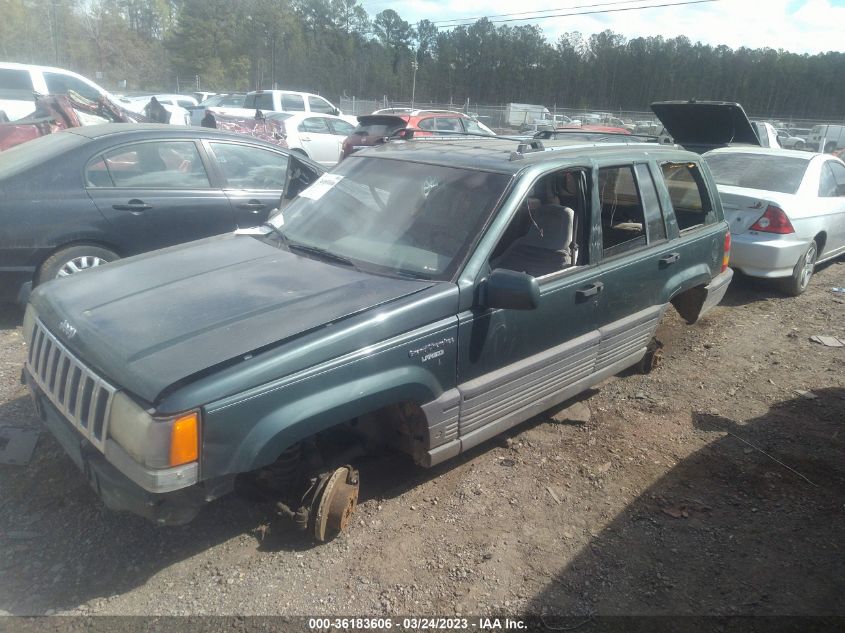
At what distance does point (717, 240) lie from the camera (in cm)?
514

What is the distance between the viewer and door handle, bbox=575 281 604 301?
3785 millimetres

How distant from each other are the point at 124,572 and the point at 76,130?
4366mm

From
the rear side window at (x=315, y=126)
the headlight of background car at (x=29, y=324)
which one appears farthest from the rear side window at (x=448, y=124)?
the headlight of background car at (x=29, y=324)

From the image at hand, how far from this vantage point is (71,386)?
272cm

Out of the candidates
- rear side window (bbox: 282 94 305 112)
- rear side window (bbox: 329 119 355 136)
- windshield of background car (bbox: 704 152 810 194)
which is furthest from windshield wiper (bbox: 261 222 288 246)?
rear side window (bbox: 282 94 305 112)

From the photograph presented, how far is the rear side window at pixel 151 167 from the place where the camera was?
5.33m

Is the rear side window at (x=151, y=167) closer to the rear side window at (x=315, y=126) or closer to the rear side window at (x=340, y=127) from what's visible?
the rear side window at (x=315, y=126)

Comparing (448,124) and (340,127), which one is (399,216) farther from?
(448,124)

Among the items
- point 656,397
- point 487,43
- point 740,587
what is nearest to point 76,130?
point 656,397

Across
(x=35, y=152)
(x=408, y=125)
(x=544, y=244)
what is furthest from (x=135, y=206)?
(x=408, y=125)

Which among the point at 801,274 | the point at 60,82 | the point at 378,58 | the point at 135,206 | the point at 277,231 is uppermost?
the point at 378,58

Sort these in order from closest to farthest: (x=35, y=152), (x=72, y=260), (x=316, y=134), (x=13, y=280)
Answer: (x=13, y=280)
(x=72, y=260)
(x=35, y=152)
(x=316, y=134)

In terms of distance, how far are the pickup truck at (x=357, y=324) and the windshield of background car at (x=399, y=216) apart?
1 cm

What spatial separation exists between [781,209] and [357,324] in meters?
6.00
